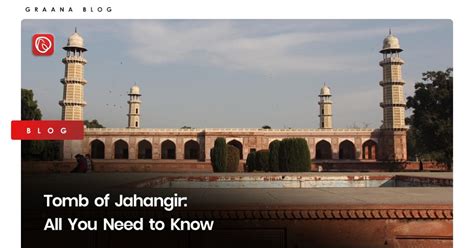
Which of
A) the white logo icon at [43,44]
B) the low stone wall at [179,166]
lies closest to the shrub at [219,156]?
the low stone wall at [179,166]

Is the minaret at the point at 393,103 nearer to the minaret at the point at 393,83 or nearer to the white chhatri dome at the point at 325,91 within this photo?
the minaret at the point at 393,83

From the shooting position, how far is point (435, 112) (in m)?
19.7

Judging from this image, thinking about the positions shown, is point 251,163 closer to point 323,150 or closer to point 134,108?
point 323,150

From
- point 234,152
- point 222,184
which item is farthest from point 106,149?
point 222,184

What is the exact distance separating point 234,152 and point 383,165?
992cm

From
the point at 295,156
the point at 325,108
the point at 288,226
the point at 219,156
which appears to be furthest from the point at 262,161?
the point at 325,108

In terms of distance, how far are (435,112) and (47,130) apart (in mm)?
19038

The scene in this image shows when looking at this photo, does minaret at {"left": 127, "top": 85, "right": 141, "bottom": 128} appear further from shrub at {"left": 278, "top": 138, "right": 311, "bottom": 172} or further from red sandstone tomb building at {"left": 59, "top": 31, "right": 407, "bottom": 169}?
shrub at {"left": 278, "top": 138, "right": 311, "bottom": 172}

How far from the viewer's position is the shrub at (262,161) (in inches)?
606

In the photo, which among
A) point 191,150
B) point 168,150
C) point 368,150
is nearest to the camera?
point 368,150

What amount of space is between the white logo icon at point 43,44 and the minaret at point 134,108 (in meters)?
28.1

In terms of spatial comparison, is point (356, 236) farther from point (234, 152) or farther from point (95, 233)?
point (234, 152)

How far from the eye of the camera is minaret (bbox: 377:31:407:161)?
25.2m

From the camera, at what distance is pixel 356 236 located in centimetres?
410
